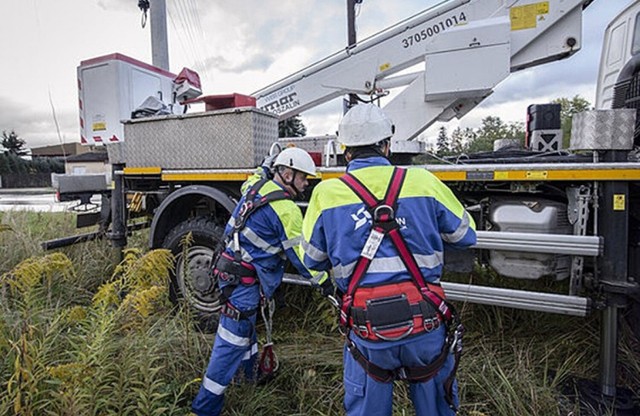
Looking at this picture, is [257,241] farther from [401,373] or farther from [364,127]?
[401,373]

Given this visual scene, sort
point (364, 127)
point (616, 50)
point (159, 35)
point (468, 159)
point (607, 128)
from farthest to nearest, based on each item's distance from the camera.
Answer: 1. point (159, 35)
2. point (616, 50)
3. point (468, 159)
4. point (607, 128)
5. point (364, 127)

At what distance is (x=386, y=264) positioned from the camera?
6.06ft

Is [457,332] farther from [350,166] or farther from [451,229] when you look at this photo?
[350,166]

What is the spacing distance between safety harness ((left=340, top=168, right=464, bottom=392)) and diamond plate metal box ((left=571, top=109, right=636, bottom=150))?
1531 mm

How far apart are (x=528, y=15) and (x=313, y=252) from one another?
3479 millimetres

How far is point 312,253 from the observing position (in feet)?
6.84

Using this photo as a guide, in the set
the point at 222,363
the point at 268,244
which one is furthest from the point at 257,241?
the point at 222,363

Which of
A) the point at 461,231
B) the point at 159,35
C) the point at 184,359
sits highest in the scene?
the point at 159,35

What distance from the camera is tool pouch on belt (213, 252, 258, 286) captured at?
2859 millimetres

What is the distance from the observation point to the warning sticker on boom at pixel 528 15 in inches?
156

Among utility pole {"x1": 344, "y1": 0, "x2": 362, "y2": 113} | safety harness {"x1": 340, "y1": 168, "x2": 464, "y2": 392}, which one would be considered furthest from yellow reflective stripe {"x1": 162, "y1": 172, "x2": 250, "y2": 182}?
utility pole {"x1": 344, "y1": 0, "x2": 362, "y2": 113}

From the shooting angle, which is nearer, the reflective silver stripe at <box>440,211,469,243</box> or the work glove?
the reflective silver stripe at <box>440,211,469,243</box>

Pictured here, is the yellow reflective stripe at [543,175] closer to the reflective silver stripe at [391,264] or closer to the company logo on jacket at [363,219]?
the reflective silver stripe at [391,264]

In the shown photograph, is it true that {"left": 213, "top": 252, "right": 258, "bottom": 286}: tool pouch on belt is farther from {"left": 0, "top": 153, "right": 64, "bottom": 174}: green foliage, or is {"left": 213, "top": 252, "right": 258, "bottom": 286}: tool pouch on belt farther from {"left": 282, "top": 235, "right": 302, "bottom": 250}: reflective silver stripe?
{"left": 0, "top": 153, "right": 64, "bottom": 174}: green foliage
